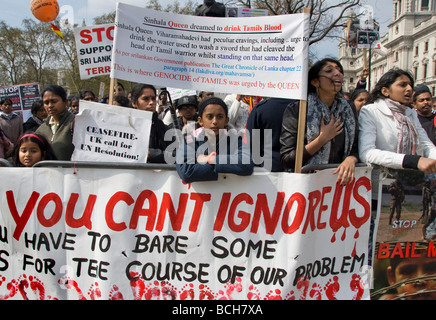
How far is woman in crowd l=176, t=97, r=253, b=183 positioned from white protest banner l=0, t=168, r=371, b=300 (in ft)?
0.47

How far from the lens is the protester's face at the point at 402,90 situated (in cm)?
323

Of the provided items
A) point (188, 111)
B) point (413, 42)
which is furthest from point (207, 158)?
point (413, 42)

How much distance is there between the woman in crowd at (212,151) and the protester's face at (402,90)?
4.85 feet

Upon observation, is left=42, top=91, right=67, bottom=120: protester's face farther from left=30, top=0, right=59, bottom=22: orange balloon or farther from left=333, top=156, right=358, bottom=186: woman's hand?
left=30, top=0, right=59, bottom=22: orange balloon

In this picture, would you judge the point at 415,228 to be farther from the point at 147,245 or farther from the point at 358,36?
the point at 358,36

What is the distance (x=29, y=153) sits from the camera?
308 centimetres

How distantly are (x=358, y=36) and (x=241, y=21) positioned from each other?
13.9 ft

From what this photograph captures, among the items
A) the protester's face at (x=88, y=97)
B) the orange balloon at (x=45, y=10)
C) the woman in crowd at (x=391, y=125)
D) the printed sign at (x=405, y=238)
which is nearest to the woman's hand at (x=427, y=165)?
the printed sign at (x=405, y=238)

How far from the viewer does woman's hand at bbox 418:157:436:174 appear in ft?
8.82

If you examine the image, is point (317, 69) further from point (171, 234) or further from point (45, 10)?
point (45, 10)

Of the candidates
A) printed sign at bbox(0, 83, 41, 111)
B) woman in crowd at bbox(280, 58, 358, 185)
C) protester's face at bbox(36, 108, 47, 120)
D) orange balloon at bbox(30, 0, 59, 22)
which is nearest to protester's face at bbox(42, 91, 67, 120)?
woman in crowd at bbox(280, 58, 358, 185)

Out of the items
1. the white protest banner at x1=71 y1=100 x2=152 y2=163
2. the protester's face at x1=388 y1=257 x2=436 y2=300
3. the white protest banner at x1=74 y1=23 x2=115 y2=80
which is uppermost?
the white protest banner at x1=74 y1=23 x2=115 y2=80

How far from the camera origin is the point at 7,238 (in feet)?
9.37

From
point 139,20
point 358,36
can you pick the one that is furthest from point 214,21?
point 358,36
